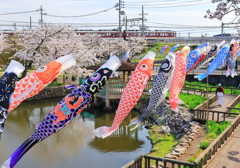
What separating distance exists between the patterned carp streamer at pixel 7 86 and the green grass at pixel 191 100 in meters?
11.3

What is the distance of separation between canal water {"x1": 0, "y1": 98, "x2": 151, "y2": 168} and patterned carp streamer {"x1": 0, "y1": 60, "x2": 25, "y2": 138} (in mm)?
5110

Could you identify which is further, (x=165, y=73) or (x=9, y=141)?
(x=9, y=141)

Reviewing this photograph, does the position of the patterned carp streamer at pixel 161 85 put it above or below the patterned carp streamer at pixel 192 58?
below

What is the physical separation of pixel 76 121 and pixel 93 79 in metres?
10.5

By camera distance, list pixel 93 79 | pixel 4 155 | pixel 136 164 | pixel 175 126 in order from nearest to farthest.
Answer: pixel 136 164 < pixel 93 79 < pixel 4 155 < pixel 175 126

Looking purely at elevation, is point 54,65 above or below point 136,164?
above

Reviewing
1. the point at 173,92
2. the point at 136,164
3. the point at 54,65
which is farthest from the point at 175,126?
the point at 54,65

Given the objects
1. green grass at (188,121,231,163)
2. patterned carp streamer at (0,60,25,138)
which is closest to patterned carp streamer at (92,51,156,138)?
patterned carp streamer at (0,60,25,138)

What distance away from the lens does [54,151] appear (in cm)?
1262

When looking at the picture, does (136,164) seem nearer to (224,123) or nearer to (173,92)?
(173,92)

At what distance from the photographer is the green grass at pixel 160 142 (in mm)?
11678

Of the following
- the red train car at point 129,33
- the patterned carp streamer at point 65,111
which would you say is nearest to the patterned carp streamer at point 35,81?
the patterned carp streamer at point 65,111

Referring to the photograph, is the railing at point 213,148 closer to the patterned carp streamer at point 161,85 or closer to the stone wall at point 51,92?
the patterned carp streamer at point 161,85

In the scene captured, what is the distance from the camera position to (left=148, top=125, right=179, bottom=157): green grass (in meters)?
11.7
